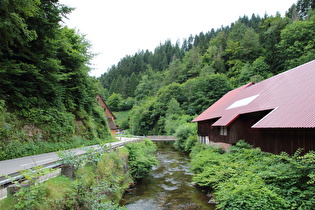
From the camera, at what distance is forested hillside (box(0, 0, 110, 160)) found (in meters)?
9.36

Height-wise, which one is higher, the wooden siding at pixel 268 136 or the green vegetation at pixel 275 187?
the wooden siding at pixel 268 136

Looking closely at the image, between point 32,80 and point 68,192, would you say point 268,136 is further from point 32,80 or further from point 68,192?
point 32,80

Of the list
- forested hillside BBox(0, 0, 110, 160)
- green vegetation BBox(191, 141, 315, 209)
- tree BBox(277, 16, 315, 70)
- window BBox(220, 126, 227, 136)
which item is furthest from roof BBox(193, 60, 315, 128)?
tree BBox(277, 16, 315, 70)

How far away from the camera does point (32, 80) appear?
12.3 metres

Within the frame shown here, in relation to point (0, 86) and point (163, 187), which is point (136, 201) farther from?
point (0, 86)

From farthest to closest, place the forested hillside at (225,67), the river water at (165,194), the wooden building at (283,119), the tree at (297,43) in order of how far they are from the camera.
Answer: the forested hillside at (225,67), the tree at (297,43), the river water at (165,194), the wooden building at (283,119)

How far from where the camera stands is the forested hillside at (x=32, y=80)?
9.36 meters

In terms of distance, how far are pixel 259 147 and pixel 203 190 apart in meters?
5.25

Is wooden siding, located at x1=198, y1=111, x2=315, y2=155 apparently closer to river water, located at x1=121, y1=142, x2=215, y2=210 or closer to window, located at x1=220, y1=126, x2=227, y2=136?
window, located at x1=220, y1=126, x2=227, y2=136

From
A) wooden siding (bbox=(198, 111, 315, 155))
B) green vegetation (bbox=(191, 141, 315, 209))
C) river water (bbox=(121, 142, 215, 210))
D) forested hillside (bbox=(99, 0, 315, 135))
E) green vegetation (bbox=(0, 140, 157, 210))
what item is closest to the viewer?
green vegetation (bbox=(0, 140, 157, 210))

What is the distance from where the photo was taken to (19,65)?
10688 millimetres

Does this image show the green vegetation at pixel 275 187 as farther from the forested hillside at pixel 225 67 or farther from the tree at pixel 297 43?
the tree at pixel 297 43

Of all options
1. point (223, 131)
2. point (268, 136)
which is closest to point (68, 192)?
point (268, 136)

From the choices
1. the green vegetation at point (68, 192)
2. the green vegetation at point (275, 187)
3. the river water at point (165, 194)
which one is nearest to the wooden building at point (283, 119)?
the green vegetation at point (275, 187)
